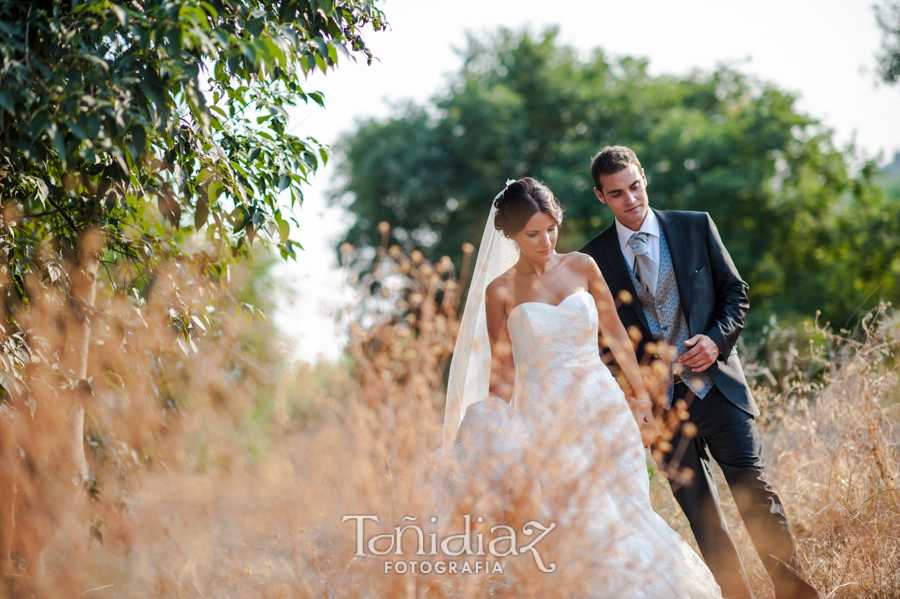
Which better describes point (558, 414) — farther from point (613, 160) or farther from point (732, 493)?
point (613, 160)

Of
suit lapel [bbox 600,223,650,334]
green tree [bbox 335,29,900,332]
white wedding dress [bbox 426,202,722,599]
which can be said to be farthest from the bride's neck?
green tree [bbox 335,29,900,332]

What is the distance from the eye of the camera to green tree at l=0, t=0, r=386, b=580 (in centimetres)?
211

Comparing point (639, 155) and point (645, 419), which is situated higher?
point (639, 155)

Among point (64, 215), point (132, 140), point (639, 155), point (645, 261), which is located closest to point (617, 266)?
point (645, 261)

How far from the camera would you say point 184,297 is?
327cm

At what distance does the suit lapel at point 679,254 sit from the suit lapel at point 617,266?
232 millimetres

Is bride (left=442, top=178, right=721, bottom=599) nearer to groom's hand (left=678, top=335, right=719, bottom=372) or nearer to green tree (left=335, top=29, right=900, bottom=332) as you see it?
groom's hand (left=678, top=335, right=719, bottom=372)

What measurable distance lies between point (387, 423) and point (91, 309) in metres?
1.46

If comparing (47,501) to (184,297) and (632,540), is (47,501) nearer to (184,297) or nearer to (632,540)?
(184,297)

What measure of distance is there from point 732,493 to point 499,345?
144 cm

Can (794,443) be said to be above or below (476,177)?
below

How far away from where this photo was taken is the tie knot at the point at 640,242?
355 centimetres

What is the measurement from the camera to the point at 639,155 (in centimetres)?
1612

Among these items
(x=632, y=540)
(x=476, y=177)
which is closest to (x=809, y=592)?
(x=632, y=540)
